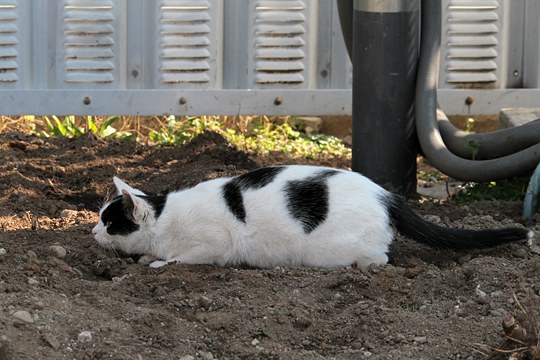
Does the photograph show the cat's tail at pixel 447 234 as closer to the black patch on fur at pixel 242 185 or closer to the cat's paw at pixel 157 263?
the black patch on fur at pixel 242 185

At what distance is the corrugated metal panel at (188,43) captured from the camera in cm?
752

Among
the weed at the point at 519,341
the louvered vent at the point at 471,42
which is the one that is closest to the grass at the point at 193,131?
the louvered vent at the point at 471,42

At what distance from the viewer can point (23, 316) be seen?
424 cm

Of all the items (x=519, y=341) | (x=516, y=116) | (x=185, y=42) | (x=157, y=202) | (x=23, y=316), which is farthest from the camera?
(x=185, y=42)

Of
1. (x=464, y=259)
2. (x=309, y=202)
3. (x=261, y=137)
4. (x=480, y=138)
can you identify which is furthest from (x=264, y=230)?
(x=261, y=137)

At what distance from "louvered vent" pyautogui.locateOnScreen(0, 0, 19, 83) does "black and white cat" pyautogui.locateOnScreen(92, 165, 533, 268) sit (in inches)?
94.2

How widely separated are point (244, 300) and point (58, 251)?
109 cm

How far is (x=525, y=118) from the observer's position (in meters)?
7.39

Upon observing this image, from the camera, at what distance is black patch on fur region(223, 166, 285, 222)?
5402 millimetres

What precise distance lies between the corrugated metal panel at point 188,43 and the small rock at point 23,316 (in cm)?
356

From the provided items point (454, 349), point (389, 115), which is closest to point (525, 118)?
point (389, 115)

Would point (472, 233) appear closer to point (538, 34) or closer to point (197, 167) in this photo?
point (197, 167)

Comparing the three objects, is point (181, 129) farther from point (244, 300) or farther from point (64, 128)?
point (244, 300)

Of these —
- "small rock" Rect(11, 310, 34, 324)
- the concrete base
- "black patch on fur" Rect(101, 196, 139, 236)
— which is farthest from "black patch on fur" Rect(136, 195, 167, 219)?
the concrete base
